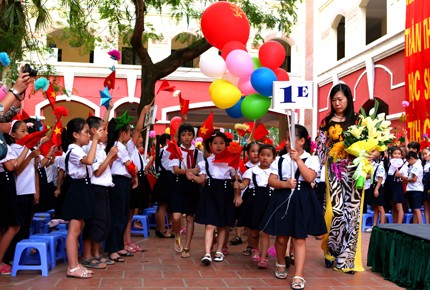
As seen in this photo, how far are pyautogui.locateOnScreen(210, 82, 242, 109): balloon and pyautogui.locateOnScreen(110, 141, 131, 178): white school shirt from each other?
4.32 feet

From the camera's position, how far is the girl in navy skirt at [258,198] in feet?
18.8

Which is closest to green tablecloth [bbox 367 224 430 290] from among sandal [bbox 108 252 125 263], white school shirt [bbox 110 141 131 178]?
sandal [bbox 108 252 125 263]

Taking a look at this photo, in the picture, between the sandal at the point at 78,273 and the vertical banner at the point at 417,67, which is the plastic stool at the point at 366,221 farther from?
the sandal at the point at 78,273

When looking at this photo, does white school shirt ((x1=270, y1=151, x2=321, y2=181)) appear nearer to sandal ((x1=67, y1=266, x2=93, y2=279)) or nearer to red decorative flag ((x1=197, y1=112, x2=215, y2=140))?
red decorative flag ((x1=197, y1=112, x2=215, y2=140))

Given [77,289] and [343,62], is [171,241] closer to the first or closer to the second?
[77,289]

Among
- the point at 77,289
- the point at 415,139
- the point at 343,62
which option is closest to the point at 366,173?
the point at 77,289

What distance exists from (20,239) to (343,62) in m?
13.8

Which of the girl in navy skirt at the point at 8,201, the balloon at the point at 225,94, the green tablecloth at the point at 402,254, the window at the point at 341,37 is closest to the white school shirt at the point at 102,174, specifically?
the girl in navy skirt at the point at 8,201

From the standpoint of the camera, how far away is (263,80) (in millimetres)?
5734

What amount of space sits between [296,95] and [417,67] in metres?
7.96

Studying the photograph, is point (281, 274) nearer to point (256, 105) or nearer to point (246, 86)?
point (256, 105)

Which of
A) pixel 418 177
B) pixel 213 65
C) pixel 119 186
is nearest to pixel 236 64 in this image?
pixel 213 65

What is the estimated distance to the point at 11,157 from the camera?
16.6 feet

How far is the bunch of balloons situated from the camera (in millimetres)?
6094
